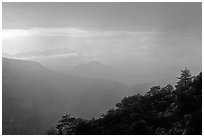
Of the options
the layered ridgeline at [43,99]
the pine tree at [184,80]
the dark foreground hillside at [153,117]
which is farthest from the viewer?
the layered ridgeline at [43,99]

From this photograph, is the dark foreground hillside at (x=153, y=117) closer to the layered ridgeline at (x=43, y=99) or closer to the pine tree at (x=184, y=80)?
the pine tree at (x=184, y=80)

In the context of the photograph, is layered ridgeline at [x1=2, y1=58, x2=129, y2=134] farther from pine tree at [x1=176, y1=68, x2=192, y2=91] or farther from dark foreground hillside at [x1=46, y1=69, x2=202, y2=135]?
dark foreground hillside at [x1=46, y1=69, x2=202, y2=135]

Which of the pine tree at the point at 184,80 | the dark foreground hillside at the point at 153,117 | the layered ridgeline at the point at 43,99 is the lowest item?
the dark foreground hillside at the point at 153,117

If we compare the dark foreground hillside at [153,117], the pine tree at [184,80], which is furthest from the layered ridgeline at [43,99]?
the dark foreground hillside at [153,117]

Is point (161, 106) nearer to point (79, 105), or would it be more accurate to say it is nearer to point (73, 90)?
point (79, 105)

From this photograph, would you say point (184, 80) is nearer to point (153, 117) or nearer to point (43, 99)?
point (153, 117)

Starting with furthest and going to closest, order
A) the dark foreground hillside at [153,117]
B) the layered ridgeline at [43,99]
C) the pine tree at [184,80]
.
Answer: the layered ridgeline at [43,99]
the pine tree at [184,80]
the dark foreground hillside at [153,117]

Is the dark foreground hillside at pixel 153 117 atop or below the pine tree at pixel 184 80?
below

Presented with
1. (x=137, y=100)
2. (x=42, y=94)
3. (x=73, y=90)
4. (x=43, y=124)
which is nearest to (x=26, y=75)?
(x=42, y=94)
